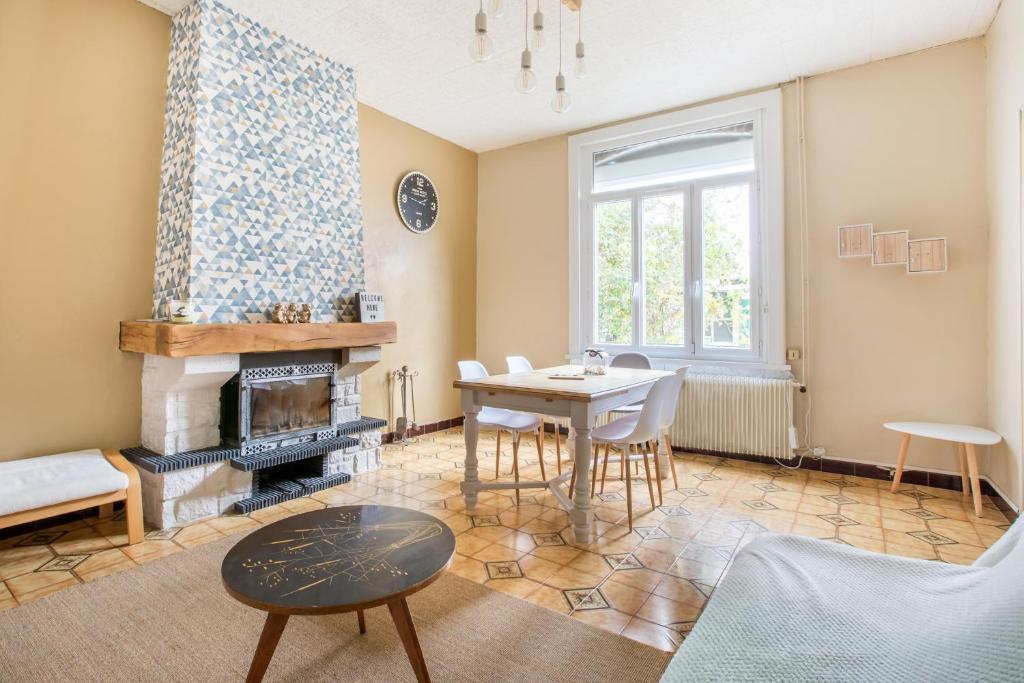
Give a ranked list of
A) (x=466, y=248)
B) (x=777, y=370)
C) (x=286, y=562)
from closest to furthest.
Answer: (x=286, y=562) → (x=777, y=370) → (x=466, y=248)

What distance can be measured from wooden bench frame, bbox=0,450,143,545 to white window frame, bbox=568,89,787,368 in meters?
3.65

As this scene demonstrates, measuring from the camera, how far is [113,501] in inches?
104

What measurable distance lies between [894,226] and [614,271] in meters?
2.21

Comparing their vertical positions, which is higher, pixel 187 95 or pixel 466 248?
pixel 187 95

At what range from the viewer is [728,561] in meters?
2.44

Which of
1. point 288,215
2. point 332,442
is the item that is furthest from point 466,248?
point 332,442

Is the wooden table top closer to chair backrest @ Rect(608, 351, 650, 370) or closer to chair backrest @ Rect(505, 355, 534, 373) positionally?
chair backrest @ Rect(505, 355, 534, 373)

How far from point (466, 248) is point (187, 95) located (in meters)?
3.05

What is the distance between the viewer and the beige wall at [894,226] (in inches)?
137

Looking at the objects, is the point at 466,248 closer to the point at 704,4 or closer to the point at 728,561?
the point at 704,4

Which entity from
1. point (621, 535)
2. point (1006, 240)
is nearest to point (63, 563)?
point (621, 535)

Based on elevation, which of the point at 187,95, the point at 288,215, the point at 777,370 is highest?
the point at 187,95

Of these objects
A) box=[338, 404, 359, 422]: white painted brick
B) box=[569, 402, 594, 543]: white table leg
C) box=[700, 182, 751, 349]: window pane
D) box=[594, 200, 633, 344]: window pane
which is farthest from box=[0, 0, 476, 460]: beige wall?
box=[700, 182, 751, 349]: window pane

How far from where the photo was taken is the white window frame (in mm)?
4117
